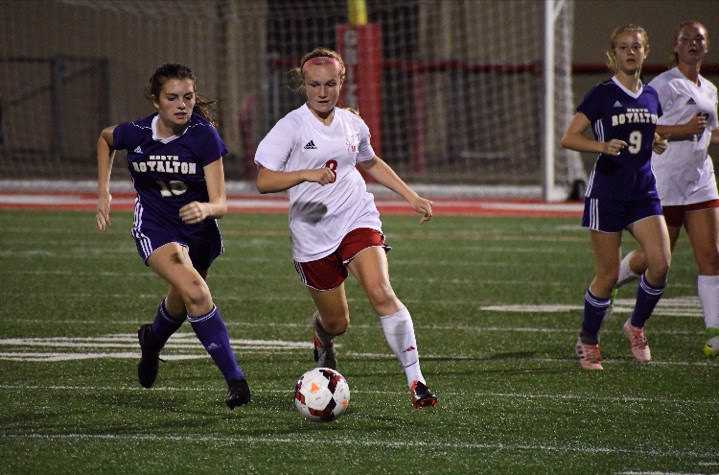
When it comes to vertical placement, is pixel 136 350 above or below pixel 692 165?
below

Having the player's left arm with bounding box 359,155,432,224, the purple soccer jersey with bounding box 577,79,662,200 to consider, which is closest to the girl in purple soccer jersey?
the player's left arm with bounding box 359,155,432,224

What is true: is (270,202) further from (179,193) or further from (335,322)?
(179,193)

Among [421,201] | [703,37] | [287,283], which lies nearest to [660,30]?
[287,283]

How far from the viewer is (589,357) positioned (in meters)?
7.19

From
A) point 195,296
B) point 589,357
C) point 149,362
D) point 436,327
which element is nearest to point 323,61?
point 195,296

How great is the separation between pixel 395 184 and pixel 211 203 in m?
1.05

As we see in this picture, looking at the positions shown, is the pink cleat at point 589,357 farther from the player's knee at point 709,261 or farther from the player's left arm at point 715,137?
the player's left arm at point 715,137

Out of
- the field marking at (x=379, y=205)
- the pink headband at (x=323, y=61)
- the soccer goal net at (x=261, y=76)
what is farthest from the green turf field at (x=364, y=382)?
the soccer goal net at (x=261, y=76)

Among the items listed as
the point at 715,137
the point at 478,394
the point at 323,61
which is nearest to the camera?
the point at 323,61

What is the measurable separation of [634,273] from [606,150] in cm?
181

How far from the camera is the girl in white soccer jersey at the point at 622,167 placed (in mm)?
7055

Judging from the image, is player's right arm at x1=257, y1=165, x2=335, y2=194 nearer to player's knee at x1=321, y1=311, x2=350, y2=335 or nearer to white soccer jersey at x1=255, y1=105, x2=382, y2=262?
white soccer jersey at x1=255, y1=105, x2=382, y2=262

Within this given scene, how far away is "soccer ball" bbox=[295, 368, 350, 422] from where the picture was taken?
223 inches

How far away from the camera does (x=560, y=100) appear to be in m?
19.0
